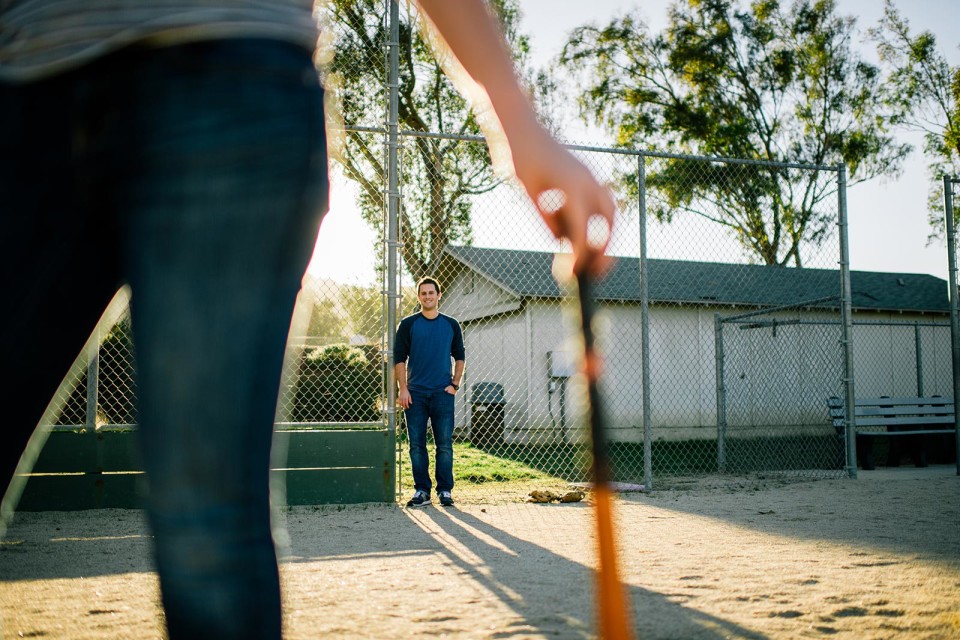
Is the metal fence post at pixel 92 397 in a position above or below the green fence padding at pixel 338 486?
above

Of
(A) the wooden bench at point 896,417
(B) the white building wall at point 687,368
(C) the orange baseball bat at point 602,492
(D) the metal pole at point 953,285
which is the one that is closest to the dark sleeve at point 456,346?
(D) the metal pole at point 953,285

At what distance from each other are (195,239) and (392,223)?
21.1 ft

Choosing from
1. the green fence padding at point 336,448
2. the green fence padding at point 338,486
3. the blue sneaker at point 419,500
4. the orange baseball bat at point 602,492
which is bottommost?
the blue sneaker at point 419,500

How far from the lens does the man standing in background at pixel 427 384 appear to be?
746 centimetres

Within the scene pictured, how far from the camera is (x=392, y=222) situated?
24.0ft

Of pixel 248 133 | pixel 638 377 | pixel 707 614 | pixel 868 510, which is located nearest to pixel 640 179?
pixel 868 510

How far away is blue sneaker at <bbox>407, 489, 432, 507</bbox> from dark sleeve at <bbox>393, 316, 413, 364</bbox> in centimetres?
124

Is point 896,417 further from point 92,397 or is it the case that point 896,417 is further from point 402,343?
point 92,397

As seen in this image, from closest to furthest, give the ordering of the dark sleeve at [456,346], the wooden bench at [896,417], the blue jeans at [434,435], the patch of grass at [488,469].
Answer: the blue jeans at [434,435], the dark sleeve at [456,346], the patch of grass at [488,469], the wooden bench at [896,417]

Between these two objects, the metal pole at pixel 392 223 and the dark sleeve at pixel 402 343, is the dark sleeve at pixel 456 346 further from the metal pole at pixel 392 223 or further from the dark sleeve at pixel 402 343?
the metal pole at pixel 392 223

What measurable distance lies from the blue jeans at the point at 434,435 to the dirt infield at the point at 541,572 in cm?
50

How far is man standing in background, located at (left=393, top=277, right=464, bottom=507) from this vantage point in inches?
294

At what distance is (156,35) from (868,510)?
6917 millimetres

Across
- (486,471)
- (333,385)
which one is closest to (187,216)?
(486,471)
